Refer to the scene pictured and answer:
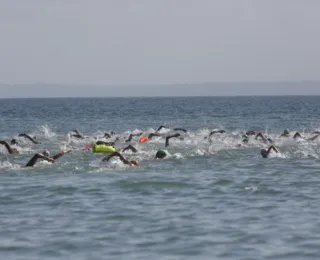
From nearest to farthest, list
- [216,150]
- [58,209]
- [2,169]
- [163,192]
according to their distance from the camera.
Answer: [58,209] → [163,192] → [2,169] → [216,150]

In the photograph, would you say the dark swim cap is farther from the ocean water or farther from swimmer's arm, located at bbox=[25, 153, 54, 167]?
swimmer's arm, located at bbox=[25, 153, 54, 167]

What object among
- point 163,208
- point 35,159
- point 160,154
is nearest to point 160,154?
point 160,154

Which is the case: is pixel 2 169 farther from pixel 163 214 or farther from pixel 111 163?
pixel 163 214

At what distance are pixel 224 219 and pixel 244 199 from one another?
9.10 ft

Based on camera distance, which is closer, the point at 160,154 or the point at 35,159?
the point at 35,159

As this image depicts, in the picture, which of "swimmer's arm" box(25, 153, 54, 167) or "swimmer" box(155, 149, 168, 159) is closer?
"swimmer's arm" box(25, 153, 54, 167)

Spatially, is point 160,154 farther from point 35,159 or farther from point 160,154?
point 35,159

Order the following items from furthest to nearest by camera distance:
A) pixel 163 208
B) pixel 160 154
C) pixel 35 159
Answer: pixel 160 154, pixel 35 159, pixel 163 208

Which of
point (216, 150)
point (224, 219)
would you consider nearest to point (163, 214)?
point (224, 219)

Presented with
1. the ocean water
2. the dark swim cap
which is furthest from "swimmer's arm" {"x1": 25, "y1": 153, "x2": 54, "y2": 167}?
the dark swim cap

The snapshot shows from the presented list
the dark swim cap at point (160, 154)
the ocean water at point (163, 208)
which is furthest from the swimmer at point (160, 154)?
the ocean water at point (163, 208)

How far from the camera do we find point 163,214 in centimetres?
1666

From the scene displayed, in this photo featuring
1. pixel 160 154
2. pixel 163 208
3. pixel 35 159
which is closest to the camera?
pixel 163 208

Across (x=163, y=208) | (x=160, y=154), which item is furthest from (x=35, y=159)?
(x=163, y=208)
